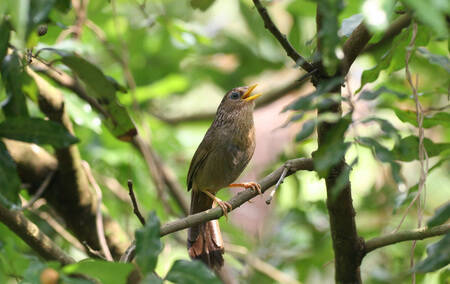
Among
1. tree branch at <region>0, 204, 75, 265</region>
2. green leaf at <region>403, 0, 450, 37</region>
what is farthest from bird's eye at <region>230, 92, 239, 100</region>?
green leaf at <region>403, 0, 450, 37</region>

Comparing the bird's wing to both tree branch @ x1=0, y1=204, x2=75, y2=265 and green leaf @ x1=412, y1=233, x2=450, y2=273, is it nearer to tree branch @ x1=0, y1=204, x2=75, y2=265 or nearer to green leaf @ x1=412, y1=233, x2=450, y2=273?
tree branch @ x1=0, y1=204, x2=75, y2=265

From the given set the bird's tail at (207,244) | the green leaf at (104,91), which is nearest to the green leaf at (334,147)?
the green leaf at (104,91)

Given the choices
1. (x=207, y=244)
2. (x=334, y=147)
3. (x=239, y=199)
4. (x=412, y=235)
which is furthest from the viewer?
(x=207, y=244)

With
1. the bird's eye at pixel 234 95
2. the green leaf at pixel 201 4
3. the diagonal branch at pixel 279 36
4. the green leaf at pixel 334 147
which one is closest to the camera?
the green leaf at pixel 334 147

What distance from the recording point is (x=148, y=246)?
174 centimetres

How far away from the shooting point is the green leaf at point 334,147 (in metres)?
1.80

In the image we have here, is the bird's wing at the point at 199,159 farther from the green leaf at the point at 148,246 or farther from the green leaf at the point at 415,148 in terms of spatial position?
the green leaf at the point at 148,246

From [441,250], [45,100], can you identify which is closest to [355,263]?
[441,250]

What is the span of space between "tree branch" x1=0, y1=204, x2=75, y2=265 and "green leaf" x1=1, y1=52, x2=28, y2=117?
→ 73cm

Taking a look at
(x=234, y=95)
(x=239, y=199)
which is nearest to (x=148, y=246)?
(x=239, y=199)

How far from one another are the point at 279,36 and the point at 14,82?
3.31 feet

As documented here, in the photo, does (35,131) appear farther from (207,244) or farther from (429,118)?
(429,118)

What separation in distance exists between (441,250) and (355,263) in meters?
1.06

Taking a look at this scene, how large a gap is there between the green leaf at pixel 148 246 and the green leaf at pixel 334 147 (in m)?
0.52
